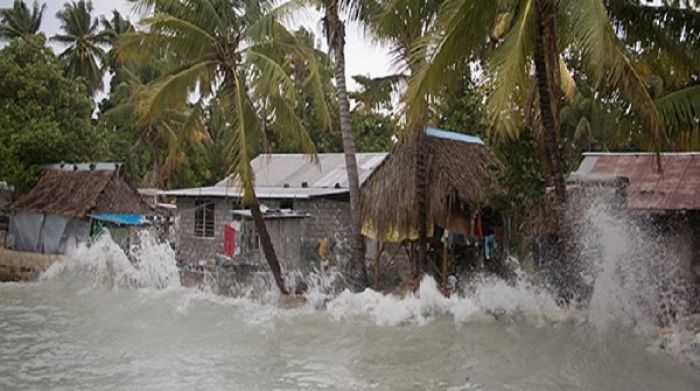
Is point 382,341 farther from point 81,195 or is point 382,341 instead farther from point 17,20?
point 17,20

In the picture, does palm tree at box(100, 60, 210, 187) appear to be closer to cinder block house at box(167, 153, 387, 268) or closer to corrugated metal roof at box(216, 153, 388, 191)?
corrugated metal roof at box(216, 153, 388, 191)

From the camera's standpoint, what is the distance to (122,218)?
21.1m

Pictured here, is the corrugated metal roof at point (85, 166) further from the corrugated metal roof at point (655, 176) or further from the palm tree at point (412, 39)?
the corrugated metal roof at point (655, 176)

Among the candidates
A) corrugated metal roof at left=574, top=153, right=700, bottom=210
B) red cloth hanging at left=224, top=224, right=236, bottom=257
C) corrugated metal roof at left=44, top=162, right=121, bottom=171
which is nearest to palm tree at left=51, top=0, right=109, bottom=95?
corrugated metal roof at left=44, top=162, right=121, bottom=171

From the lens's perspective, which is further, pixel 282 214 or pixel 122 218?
pixel 122 218

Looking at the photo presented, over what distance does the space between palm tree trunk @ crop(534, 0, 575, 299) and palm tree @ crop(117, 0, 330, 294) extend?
4801 mm

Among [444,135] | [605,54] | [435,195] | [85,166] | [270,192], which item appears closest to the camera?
[605,54]

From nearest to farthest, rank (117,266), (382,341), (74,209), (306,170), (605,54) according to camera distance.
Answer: (605,54) < (382,341) < (117,266) < (74,209) < (306,170)

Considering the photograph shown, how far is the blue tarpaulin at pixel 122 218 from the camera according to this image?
20375 millimetres

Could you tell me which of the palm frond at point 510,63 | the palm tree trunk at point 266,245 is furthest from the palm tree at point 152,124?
the palm frond at point 510,63

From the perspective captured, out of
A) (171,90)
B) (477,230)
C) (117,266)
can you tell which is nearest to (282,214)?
(171,90)

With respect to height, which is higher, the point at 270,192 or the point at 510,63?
the point at 510,63

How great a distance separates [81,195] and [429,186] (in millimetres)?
12170

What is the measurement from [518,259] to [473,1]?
7.69 metres
